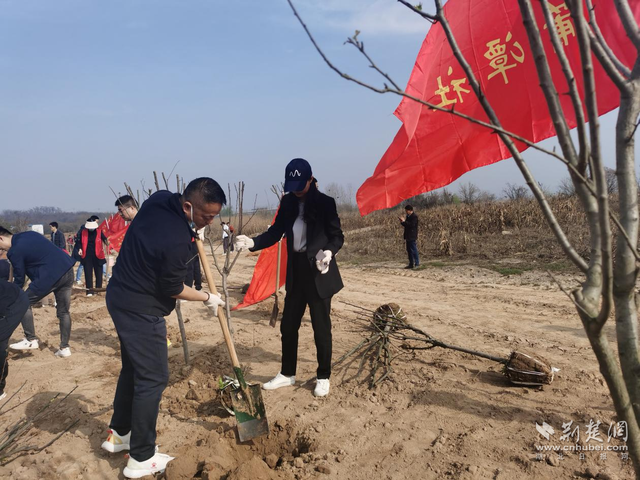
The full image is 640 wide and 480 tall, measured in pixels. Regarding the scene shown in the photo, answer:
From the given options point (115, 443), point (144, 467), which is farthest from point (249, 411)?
point (115, 443)

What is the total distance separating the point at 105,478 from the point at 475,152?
366 cm

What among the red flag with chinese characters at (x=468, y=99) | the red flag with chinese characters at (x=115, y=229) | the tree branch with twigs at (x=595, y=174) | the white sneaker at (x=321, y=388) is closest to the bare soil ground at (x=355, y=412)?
the white sneaker at (x=321, y=388)

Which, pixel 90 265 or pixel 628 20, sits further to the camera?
pixel 90 265

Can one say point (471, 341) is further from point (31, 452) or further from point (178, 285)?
point (31, 452)

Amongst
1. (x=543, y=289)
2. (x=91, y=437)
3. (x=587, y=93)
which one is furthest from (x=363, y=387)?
(x=543, y=289)

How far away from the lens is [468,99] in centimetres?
358

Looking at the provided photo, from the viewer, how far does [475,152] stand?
3527 mm

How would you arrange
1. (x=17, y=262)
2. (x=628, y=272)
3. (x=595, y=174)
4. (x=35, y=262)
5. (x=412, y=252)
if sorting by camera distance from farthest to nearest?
(x=412, y=252), (x=35, y=262), (x=17, y=262), (x=628, y=272), (x=595, y=174)

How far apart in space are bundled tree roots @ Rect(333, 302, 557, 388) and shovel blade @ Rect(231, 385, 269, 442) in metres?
1.04

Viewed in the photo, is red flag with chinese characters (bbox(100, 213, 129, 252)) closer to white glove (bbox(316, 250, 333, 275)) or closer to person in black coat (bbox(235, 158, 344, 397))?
person in black coat (bbox(235, 158, 344, 397))

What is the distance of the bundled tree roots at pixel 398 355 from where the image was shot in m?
3.32

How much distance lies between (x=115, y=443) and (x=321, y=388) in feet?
5.25

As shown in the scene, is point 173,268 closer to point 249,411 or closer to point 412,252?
point 249,411

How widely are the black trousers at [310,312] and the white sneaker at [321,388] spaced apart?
4cm
